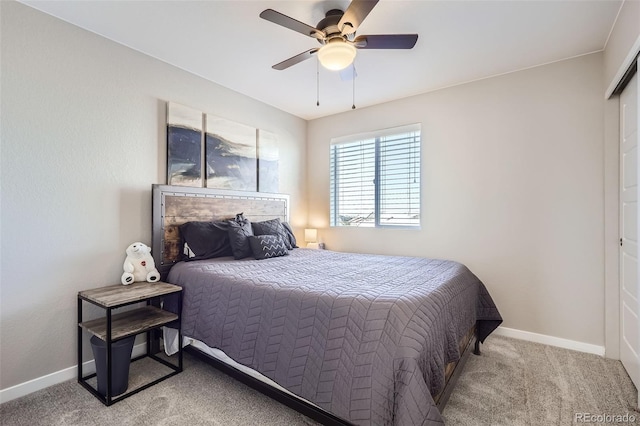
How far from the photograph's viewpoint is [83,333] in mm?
2330

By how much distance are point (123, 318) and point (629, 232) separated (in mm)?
3858

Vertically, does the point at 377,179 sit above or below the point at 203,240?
above

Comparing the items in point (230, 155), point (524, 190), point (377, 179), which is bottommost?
point (524, 190)

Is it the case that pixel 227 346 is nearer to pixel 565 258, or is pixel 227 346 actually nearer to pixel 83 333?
pixel 83 333

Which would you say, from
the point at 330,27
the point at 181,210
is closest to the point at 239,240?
the point at 181,210

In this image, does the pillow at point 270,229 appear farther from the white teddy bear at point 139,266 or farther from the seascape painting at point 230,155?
the white teddy bear at point 139,266

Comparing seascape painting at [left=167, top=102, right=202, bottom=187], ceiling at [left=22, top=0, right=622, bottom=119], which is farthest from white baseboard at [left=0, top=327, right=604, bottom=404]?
ceiling at [left=22, top=0, right=622, bottom=119]

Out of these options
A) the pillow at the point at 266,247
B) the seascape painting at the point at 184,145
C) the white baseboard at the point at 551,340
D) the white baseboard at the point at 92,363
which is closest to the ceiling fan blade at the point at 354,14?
the seascape painting at the point at 184,145

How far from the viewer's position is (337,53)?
1.97 meters

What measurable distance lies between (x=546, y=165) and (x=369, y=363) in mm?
2664

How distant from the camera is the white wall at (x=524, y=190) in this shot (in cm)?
269

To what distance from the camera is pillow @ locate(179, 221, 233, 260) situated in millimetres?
2844

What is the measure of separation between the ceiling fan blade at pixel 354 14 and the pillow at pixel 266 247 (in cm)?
190

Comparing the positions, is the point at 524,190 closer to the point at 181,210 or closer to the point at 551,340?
the point at 551,340
